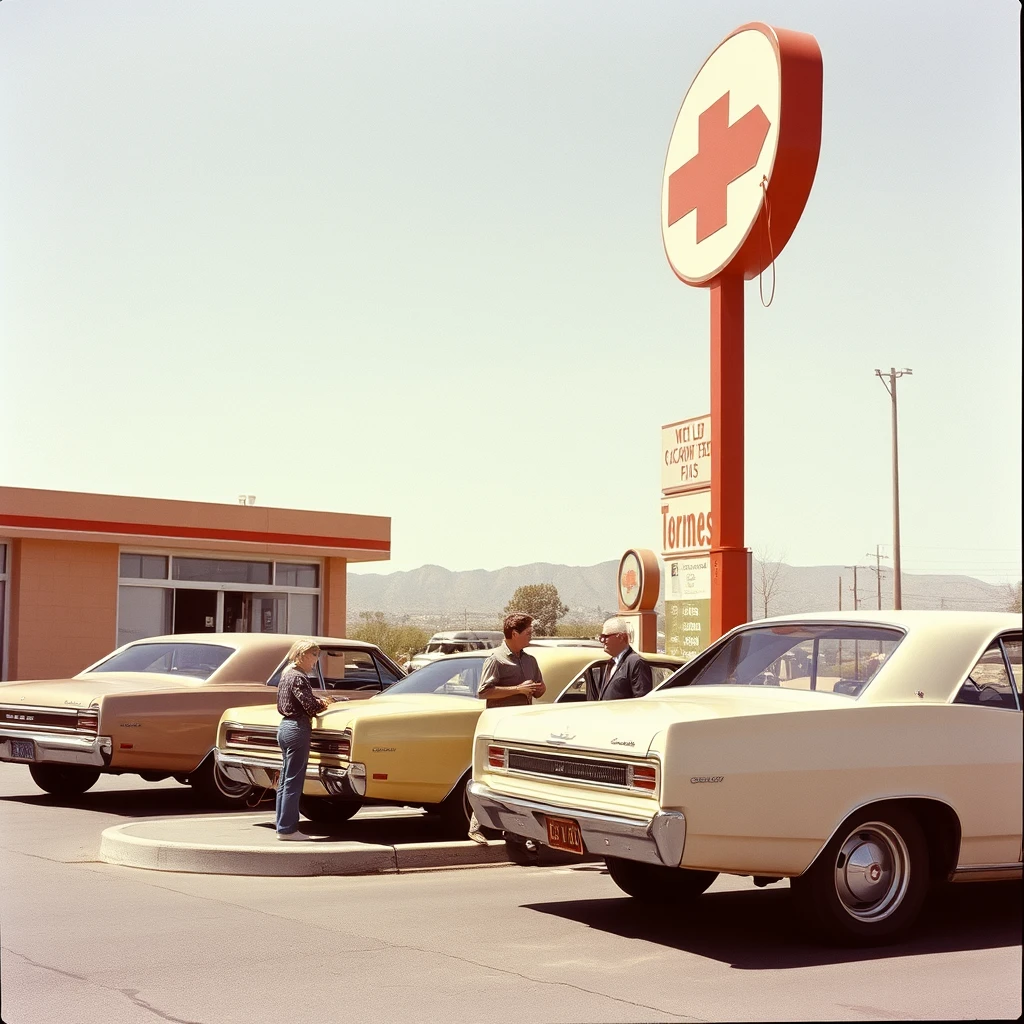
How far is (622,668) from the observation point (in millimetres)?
9141

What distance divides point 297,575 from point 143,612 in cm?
417

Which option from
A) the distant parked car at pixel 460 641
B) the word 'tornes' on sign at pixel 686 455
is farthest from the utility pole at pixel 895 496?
the word 'tornes' on sign at pixel 686 455

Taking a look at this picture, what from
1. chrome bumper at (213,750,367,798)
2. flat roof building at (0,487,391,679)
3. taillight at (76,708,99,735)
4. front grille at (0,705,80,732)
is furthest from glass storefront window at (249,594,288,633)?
chrome bumper at (213,750,367,798)

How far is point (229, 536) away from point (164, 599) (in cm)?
211

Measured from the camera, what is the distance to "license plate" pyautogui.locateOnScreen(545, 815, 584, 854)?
263 inches

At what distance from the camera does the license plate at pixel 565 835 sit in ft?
21.9

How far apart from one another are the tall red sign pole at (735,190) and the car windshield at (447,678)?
3633 millimetres

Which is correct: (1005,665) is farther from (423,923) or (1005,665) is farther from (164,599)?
(164,599)

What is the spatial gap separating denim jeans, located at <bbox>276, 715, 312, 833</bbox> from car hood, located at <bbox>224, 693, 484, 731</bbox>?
24 cm

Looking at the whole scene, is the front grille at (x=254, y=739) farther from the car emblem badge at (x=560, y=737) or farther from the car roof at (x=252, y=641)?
the car emblem badge at (x=560, y=737)

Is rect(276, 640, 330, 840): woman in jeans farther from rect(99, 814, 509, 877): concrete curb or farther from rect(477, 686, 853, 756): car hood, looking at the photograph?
rect(477, 686, 853, 756): car hood

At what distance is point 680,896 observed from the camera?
7824 mm

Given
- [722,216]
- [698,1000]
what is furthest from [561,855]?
[722,216]

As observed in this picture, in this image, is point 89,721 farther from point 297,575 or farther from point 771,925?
point 297,575
